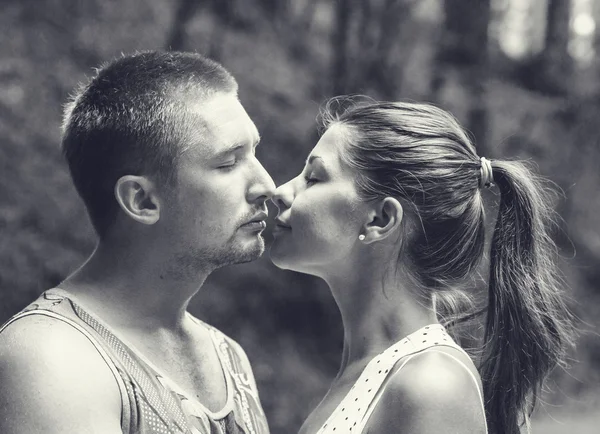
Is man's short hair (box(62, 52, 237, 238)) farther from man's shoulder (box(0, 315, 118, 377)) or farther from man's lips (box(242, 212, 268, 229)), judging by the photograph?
man's shoulder (box(0, 315, 118, 377))

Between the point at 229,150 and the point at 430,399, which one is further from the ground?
the point at 229,150

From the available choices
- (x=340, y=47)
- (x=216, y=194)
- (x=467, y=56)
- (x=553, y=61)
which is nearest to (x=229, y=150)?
(x=216, y=194)

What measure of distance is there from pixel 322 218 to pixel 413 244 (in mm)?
257

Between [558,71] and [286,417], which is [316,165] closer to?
[286,417]

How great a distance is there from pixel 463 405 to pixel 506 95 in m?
3.23

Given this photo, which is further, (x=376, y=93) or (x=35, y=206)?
(x=376, y=93)

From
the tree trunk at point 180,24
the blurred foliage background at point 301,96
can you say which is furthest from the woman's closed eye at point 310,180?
the tree trunk at point 180,24

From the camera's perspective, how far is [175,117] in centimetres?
250

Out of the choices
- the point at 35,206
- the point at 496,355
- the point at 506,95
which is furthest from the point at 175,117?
the point at 506,95

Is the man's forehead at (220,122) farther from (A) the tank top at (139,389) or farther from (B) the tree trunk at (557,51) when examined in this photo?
(B) the tree trunk at (557,51)

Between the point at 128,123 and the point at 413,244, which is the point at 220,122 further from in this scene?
the point at 413,244

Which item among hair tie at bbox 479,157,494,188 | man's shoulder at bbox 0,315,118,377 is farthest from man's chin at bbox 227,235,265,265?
hair tie at bbox 479,157,494,188

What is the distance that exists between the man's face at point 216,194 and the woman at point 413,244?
10 centimetres

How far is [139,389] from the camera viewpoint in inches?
91.5
